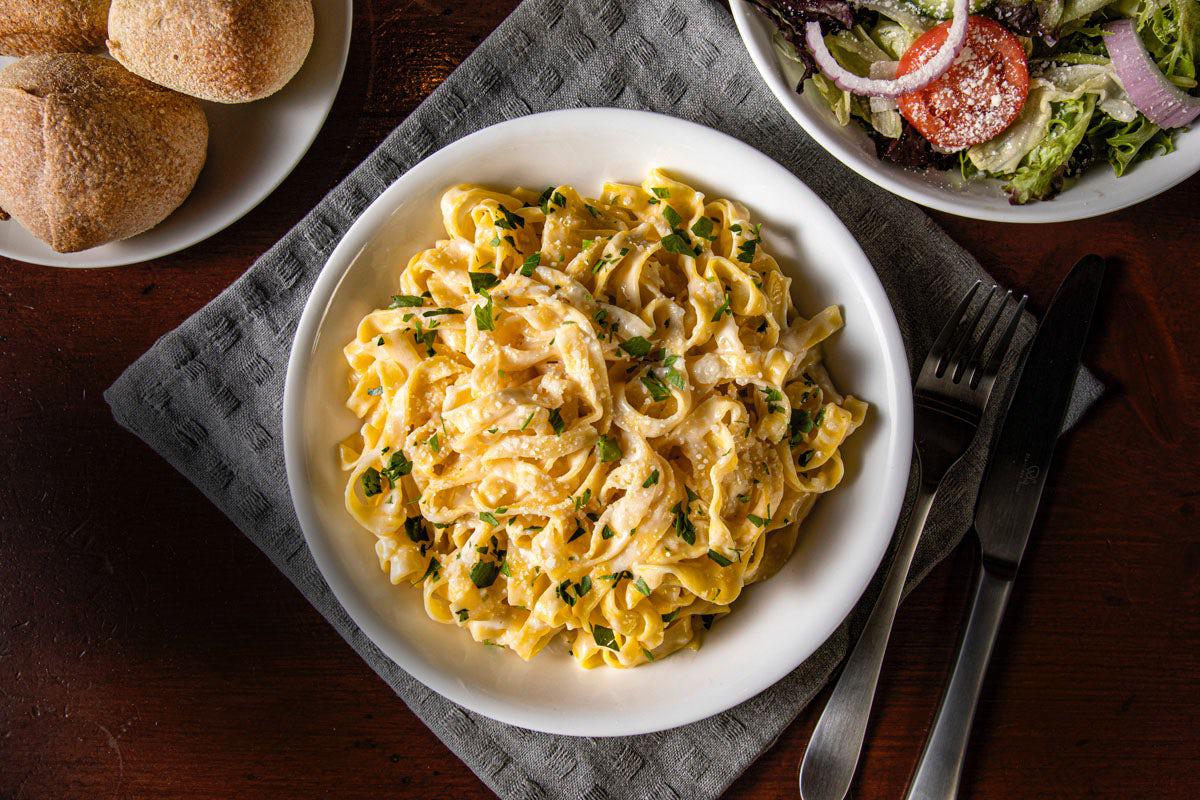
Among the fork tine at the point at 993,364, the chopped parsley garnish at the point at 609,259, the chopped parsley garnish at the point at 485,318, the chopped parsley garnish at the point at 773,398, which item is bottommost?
the fork tine at the point at 993,364

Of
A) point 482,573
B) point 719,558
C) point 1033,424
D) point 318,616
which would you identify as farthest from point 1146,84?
point 318,616

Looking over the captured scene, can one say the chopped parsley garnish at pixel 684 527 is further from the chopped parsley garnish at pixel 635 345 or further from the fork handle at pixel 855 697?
the fork handle at pixel 855 697

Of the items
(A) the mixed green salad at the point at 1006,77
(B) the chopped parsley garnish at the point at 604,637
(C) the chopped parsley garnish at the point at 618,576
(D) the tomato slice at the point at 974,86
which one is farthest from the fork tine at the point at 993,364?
(B) the chopped parsley garnish at the point at 604,637

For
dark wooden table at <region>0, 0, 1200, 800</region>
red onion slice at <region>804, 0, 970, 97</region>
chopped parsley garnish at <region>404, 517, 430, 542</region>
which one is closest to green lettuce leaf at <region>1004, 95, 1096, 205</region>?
dark wooden table at <region>0, 0, 1200, 800</region>

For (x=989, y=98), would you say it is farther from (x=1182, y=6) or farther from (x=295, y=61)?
(x=295, y=61)

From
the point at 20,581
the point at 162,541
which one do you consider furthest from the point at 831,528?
the point at 20,581

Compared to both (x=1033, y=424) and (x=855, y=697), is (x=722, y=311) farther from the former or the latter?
(x=855, y=697)

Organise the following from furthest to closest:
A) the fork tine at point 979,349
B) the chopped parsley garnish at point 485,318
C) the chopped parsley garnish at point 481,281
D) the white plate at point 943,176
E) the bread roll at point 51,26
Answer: the bread roll at point 51,26 < the fork tine at point 979,349 < the white plate at point 943,176 < the chopped parsley garnish at point 481,281 < the chopped parsley garnish at point 485,318
